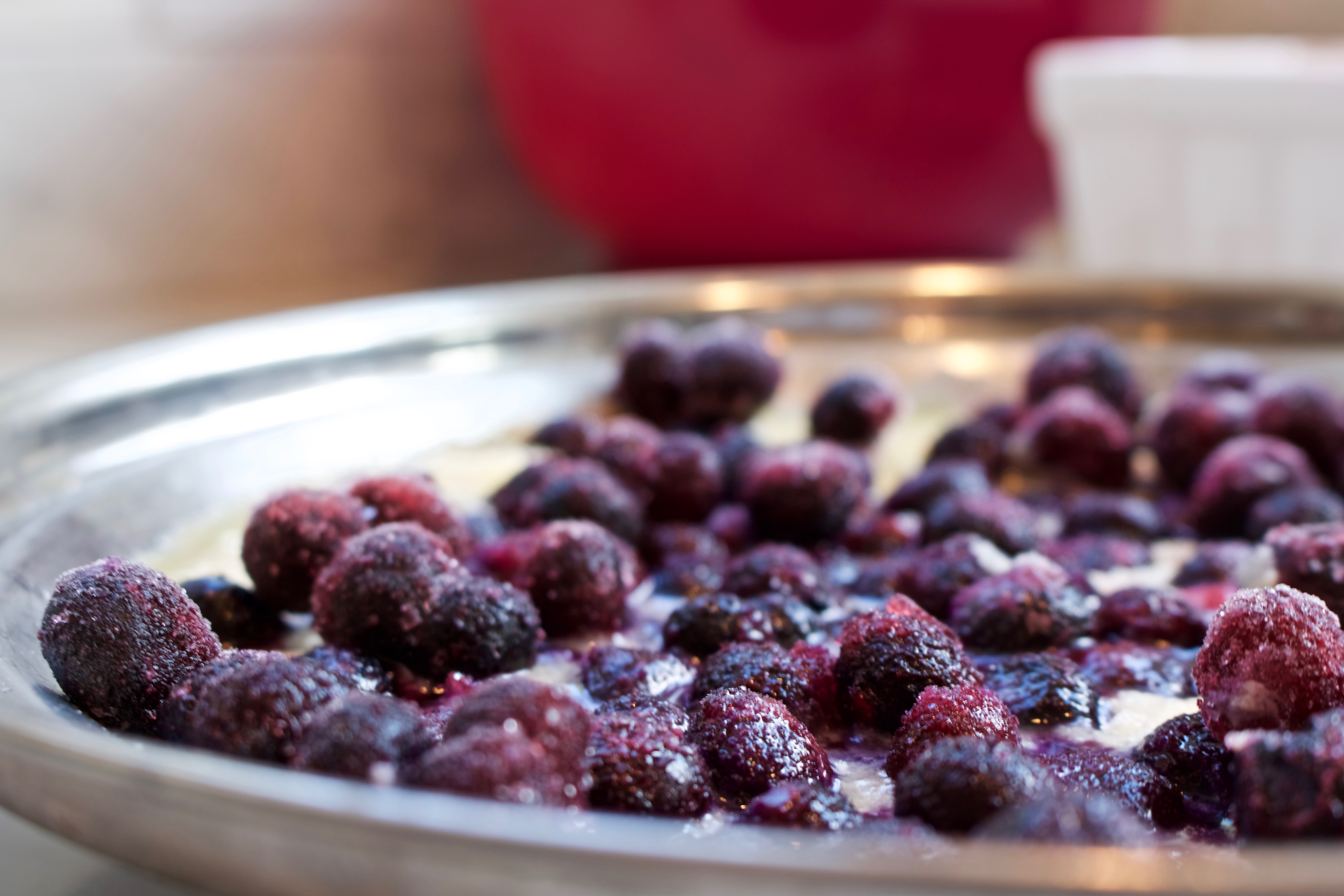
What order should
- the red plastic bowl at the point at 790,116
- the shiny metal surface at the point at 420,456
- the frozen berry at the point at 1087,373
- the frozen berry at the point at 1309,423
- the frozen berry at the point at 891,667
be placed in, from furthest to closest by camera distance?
the red plastic bowl at the point at 790,116, the frozen berry at the point at 1087,373, the frozen berry at the point at 1309,423, the frozen berry at the point at 891,667, the shiny metal surface at the point at 420,456

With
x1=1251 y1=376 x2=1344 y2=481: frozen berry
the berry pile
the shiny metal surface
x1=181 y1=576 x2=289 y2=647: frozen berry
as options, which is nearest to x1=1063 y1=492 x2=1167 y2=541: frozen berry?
the berry pile

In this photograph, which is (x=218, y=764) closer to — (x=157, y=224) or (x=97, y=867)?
(x=97, y=867)

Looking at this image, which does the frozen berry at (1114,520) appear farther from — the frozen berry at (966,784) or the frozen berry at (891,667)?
the frozen berry at (966,784)

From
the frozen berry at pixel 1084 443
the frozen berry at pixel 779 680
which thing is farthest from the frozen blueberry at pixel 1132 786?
the frozen berry at pixel 1084 443

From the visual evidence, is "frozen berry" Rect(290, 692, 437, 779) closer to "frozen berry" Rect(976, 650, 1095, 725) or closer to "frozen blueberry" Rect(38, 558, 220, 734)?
"frozen blueberry" Rect(38, 558, 220, 734)

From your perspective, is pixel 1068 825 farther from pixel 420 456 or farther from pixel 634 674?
pixel 420 456

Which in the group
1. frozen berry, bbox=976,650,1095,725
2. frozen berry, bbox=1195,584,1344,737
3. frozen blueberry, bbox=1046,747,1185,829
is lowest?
frozen berry, bbox=976,650,1095,725

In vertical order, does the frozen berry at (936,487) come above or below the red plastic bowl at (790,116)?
below
